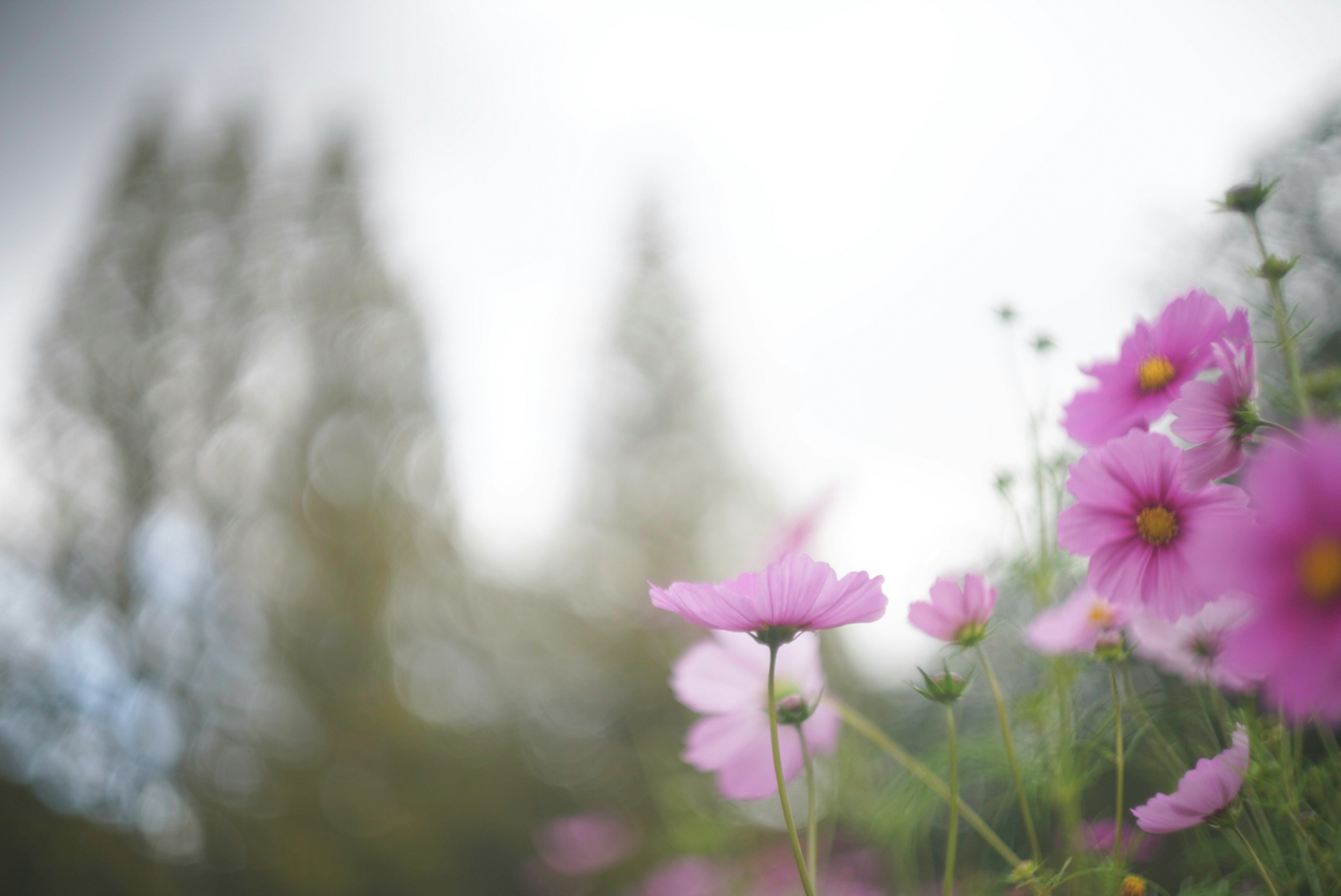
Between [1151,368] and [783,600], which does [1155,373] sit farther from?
[783,600]

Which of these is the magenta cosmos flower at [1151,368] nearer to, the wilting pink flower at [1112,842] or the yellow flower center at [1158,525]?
the yellow flower center at [1158,525]

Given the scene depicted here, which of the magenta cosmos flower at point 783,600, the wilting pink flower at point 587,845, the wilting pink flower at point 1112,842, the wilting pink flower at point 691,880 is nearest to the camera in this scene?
the magenta cosmos flower at point 783,600

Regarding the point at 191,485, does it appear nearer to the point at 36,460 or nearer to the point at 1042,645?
the point at 36,460

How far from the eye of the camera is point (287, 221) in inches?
114

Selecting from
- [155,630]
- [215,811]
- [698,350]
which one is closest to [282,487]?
[155,630]

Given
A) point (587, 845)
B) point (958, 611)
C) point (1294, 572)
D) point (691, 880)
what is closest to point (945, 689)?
point (958, 611)

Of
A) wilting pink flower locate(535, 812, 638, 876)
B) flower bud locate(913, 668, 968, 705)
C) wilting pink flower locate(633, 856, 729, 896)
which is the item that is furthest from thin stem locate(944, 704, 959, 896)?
wilting pink flower locate(535, 812, 638, 876)

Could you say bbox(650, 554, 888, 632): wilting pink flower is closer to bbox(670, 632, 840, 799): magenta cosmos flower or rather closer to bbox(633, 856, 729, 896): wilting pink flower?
bbox(670, 632, 840, 799): magenta cosmos flower

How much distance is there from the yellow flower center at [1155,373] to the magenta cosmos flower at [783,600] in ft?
0.45

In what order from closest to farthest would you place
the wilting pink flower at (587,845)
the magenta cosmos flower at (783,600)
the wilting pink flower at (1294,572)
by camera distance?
the wilting pink flower at (1294,572) → the magenta cosmos flower at (783,600) → the wilting pink flower at (587,845)

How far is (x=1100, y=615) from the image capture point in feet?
0.99

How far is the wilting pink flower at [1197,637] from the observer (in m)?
0.27

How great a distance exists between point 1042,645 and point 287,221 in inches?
134

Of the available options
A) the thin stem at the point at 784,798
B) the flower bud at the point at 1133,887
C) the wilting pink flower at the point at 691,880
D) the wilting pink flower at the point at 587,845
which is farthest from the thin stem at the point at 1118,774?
the wilting pink flower at the point at 587,845
